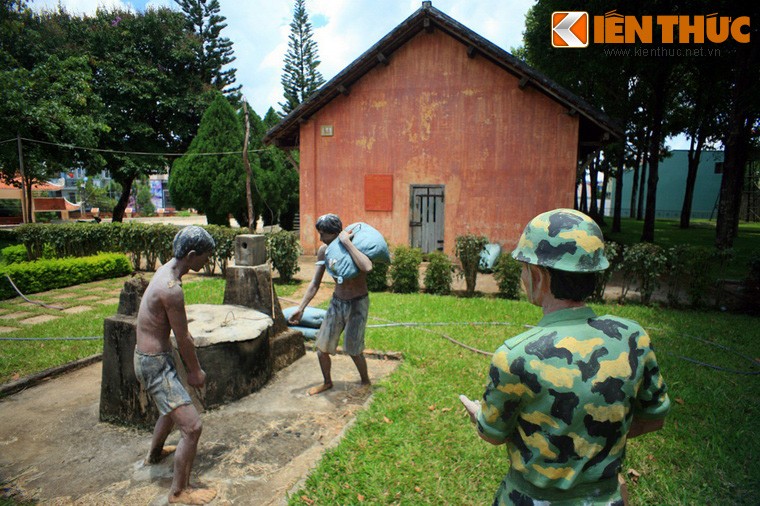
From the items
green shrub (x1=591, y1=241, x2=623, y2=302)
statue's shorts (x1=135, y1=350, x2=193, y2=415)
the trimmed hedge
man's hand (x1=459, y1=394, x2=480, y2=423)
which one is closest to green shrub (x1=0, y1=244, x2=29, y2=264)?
the trimmed hedge

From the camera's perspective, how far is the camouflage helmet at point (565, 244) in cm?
149

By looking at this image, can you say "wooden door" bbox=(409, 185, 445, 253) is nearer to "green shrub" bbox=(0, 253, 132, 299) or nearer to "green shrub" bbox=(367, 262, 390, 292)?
"green shrub" bbox=(367, 262, 390, 292)

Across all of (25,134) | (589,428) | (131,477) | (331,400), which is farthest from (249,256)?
(25,134)

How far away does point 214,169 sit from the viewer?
21578 millimetres

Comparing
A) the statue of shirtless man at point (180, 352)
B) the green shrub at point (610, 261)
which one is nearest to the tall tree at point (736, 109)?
the green shrub at point (610, 261)

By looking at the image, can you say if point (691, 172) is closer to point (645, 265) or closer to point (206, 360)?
point (645, 265)

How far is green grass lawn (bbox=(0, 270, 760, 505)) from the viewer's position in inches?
131

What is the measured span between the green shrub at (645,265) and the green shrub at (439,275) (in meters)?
3.46

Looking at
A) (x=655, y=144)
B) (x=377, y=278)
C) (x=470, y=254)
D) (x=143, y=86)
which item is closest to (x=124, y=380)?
→ (x=377, y=278)

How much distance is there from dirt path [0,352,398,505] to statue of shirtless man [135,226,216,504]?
27cm

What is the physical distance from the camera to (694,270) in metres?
8.56

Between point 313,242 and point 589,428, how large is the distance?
46.8 feet

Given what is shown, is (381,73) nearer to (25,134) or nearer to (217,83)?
(25,134)

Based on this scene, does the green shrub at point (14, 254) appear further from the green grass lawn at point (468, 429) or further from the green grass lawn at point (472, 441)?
the green grass lawn at point (472, 441)
